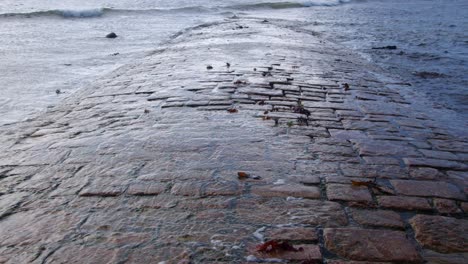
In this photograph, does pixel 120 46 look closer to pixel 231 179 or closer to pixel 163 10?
pixel 231 179

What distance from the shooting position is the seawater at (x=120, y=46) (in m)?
5.63

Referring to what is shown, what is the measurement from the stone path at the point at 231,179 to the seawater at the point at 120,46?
105cm

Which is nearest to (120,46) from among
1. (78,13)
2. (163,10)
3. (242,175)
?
(242,175)

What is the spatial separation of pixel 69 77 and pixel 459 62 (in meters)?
6.44

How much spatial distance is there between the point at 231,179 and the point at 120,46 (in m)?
7.60

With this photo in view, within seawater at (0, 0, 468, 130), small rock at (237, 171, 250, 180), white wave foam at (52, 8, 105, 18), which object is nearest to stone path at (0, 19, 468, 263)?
small rock at (237, 171, 250, 180)

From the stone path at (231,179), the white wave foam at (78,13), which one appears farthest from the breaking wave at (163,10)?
the stone path at (231,179)

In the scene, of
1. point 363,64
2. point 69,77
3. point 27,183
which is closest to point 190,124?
point 27,183

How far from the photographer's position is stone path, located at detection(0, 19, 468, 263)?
1.94 metres

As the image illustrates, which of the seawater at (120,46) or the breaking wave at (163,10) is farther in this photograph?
the breaking wave at (163,10)

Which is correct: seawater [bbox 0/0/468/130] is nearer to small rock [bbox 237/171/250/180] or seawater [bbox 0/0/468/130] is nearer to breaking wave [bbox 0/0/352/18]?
breaking wave [bbox 0/0/352/18]

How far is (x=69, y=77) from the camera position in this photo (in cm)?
639

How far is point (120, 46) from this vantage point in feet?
31.2

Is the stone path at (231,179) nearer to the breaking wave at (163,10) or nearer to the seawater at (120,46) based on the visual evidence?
the seawater at (120,46)
